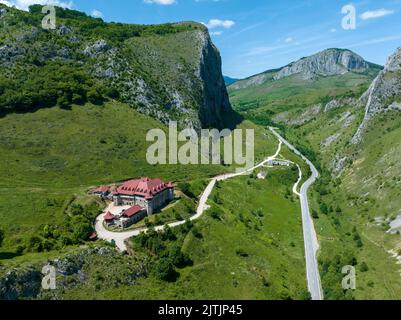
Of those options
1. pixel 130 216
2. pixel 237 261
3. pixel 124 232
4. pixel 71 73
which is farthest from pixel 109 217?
pixel 71 73

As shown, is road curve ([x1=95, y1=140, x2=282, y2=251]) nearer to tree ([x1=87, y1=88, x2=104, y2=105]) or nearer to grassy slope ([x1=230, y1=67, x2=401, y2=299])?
grassy slope ([x1=230, y1=67, x2=401, y2=299])

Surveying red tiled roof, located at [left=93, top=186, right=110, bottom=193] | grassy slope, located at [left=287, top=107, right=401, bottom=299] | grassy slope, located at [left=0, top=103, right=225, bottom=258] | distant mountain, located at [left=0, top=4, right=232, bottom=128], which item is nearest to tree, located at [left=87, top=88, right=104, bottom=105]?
distant mountain, located at [left=0, top=4, right=232, bottom=128]

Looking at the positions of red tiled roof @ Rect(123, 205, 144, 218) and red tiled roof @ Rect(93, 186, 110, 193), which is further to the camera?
red tiled roof @ Rect(93, 186, 110, 193)

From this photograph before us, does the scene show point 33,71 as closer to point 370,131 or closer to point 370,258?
point 370,258

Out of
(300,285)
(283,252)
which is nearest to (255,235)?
(283,252)

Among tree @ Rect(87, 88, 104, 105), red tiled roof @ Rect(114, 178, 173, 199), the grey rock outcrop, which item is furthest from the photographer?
the grey rock outcrop

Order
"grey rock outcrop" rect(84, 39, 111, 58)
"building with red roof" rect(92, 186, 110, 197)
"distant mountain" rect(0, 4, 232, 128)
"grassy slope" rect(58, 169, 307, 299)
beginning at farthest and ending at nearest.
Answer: "grey rock outcrop" rect(84, 39, 111, 58), "distant mountain" rect(0, 4, 232, 128), "building with red roof" rect(92, 186, 110, 197), "grassy slope" rect(58, 169, 307, 299)
